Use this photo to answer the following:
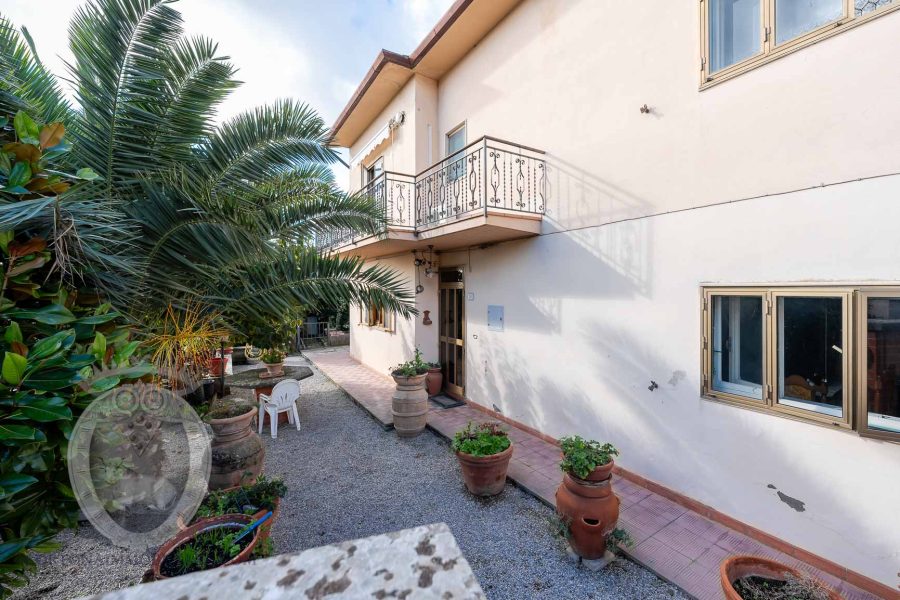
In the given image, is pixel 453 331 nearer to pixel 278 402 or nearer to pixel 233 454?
pixel 278 402

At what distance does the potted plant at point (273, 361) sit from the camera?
27.5 feet

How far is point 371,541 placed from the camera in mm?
916

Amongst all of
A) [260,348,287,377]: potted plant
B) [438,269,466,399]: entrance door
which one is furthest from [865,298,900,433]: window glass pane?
[260,348,287,377]: potted plant

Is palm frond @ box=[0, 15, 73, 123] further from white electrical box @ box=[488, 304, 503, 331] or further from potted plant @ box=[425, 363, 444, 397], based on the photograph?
potted plant @ box=[425, 363, 444, 397]

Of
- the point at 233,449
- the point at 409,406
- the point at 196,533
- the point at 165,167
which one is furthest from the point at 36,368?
the point at 409,406

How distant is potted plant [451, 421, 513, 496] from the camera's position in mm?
4816

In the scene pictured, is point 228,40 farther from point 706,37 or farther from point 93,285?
point 706,37

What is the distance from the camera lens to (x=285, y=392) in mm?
7324

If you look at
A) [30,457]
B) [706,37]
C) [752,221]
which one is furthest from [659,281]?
[30,457]

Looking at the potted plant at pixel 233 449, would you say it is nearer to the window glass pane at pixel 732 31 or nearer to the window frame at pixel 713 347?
the window frame at pixel 713 347

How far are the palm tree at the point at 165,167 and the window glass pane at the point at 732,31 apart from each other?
498cm

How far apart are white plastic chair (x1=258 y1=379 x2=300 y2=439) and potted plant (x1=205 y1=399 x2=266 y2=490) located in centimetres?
228

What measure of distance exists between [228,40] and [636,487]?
302 inches

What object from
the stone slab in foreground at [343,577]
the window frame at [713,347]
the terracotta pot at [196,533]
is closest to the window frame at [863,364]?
the window frame at [713,347]
